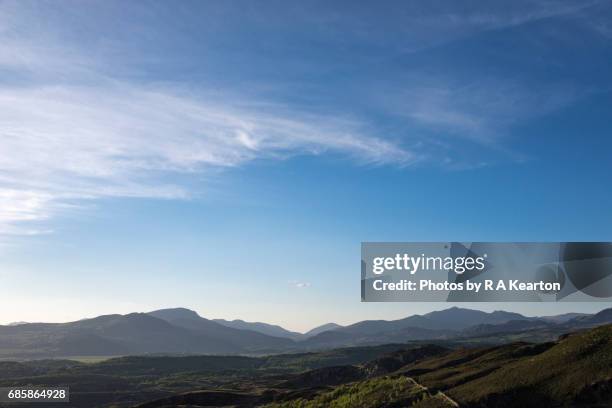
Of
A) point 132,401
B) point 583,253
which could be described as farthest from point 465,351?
point 132,401

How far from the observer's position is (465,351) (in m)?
84.7

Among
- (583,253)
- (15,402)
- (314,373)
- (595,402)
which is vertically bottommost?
(15,402)

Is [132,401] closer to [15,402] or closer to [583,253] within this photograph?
[15,402]

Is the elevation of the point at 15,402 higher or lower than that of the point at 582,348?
lower

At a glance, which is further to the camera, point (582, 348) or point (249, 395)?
point (249, 395)

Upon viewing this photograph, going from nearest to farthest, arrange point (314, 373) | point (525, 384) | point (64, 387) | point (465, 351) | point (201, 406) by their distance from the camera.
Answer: point (525, 384) < point (465, 351) < point (201, 406) < point (314, 373) < point (64, 387)

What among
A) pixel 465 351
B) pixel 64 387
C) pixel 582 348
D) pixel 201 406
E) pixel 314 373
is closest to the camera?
pixel 582 348

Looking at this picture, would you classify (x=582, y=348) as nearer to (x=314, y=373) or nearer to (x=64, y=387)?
(x=314, y=373)

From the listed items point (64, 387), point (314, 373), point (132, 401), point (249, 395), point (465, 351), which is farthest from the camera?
point (64, 387)

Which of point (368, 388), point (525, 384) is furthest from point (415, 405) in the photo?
point (368, 388)

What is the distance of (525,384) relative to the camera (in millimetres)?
40625

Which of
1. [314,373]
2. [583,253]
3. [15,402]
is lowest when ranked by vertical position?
[15,402]

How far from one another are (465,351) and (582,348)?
42.8m

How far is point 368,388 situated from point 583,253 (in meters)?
57.4
